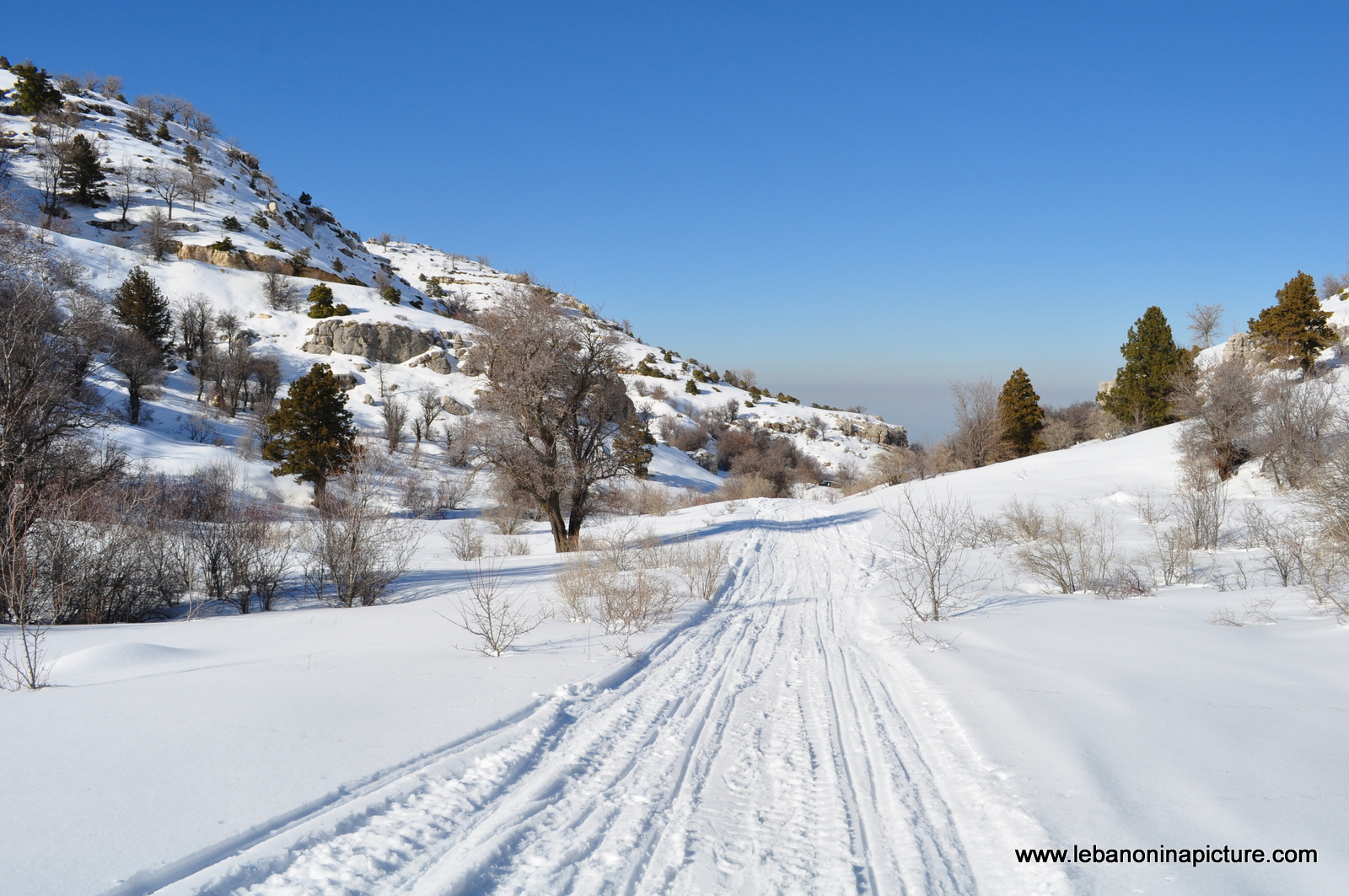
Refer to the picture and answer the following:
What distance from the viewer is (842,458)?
59.8 m

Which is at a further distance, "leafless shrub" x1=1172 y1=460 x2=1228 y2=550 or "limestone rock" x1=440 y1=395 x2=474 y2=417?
"limestone rock" x1=440 y1=395 x2=474 y2=417

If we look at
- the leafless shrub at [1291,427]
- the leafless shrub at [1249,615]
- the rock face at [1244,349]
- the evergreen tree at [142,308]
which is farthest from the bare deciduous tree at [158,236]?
the rock face at [1244,349]

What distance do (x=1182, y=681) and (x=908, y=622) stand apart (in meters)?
3.40

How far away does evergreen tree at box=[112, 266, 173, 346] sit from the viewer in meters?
35.9

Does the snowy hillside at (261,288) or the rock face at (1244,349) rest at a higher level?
the snowy hillside at (261,288)

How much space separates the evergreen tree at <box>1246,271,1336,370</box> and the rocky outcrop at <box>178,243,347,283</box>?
6940 cm

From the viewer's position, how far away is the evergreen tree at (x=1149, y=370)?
36.0 m

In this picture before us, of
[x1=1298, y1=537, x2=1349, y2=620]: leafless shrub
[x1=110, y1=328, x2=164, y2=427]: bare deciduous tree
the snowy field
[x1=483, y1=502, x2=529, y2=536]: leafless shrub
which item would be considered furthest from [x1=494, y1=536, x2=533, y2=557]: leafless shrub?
[x1=110, y1=328, x2=164, y2=427]: bare deciduous tree

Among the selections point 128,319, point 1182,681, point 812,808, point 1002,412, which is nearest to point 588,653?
point 812,808

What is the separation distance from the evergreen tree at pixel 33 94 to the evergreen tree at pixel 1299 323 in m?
100

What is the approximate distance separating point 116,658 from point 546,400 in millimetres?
11308

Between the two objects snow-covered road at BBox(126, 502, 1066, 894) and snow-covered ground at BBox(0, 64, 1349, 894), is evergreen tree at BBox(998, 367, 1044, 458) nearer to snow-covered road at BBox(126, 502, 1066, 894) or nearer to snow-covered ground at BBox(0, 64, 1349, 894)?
snow-covered ground at BBox(0, 64, 1349, 894)

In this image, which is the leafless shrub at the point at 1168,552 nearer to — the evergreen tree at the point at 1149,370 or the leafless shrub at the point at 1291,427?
the leafless shrub at the point at 1291,427

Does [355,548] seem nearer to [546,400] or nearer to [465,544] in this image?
[465,544]
